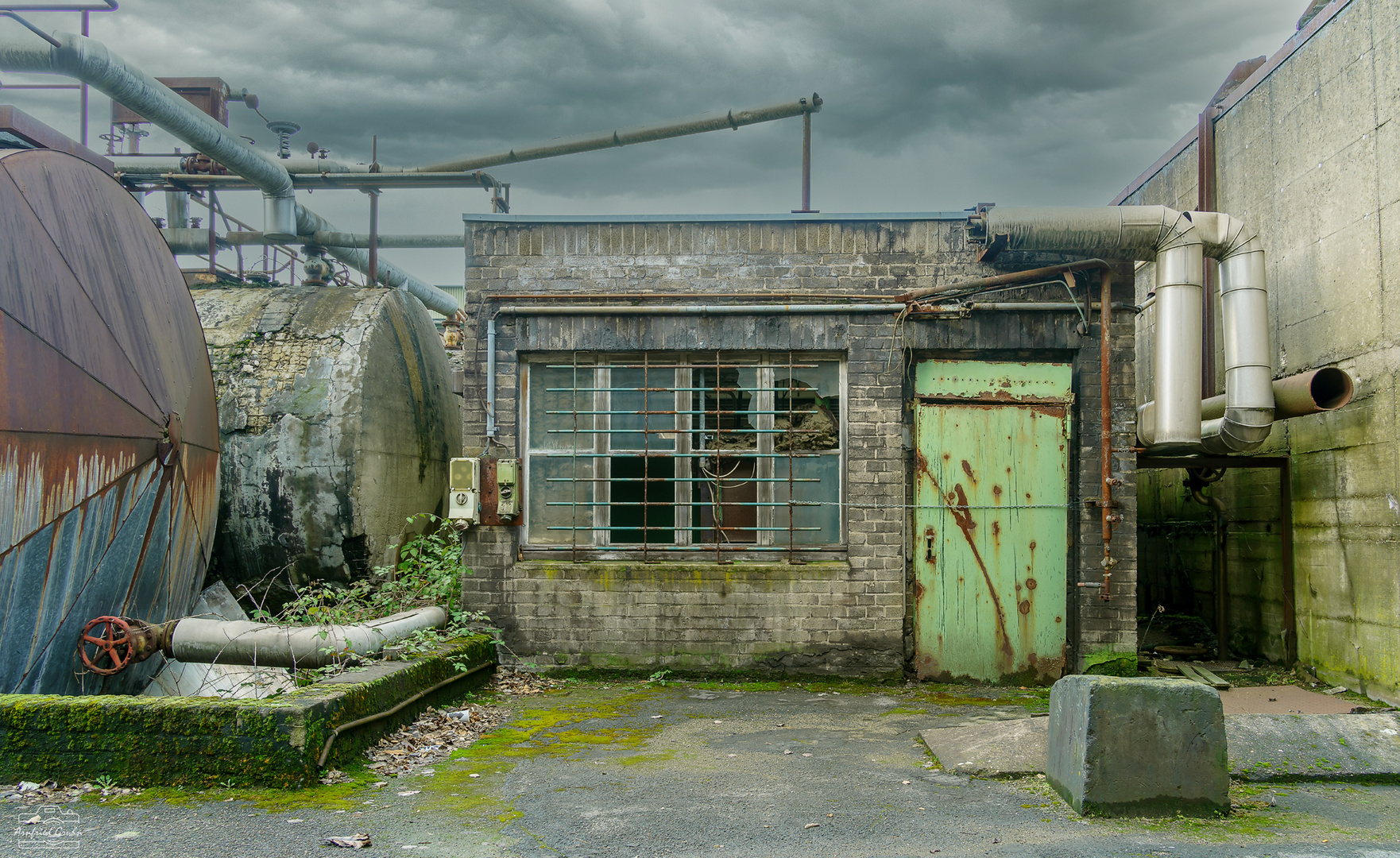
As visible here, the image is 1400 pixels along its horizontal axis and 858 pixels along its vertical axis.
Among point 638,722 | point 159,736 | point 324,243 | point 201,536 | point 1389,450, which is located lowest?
point 638,722

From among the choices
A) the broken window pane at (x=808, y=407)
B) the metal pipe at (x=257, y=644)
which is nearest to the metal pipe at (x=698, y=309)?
Result: the broken window pane at (x=808, y=407)

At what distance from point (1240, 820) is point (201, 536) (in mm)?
6424

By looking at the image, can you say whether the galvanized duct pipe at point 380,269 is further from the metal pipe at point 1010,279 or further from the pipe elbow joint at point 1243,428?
the pipe elbow joint at point 1243,428

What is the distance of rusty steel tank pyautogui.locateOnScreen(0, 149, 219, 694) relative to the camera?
14.8 ft

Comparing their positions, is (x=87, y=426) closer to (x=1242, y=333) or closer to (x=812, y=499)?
(x=812, y=499)

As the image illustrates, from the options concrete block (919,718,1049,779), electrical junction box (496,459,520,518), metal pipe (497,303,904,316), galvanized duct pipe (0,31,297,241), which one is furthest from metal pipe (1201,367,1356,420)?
galvanized duct pipe (0,31,297,241)

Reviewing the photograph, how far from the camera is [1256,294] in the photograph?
20.5 feet

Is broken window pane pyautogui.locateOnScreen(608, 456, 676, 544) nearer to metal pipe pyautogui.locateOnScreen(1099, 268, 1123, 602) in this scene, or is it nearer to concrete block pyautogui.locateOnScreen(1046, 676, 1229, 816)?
metal pipe pyautogui.locateOnScreen(1099, 268, 1123, 602)

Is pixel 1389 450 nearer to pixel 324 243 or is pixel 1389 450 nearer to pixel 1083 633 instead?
pixel 1083 633

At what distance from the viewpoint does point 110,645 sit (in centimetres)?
495

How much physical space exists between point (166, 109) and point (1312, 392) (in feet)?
31.0

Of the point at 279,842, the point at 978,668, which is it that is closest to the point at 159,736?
the point at 279,842

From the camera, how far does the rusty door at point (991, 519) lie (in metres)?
6.79

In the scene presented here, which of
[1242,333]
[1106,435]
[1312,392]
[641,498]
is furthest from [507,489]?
[1312,392]
